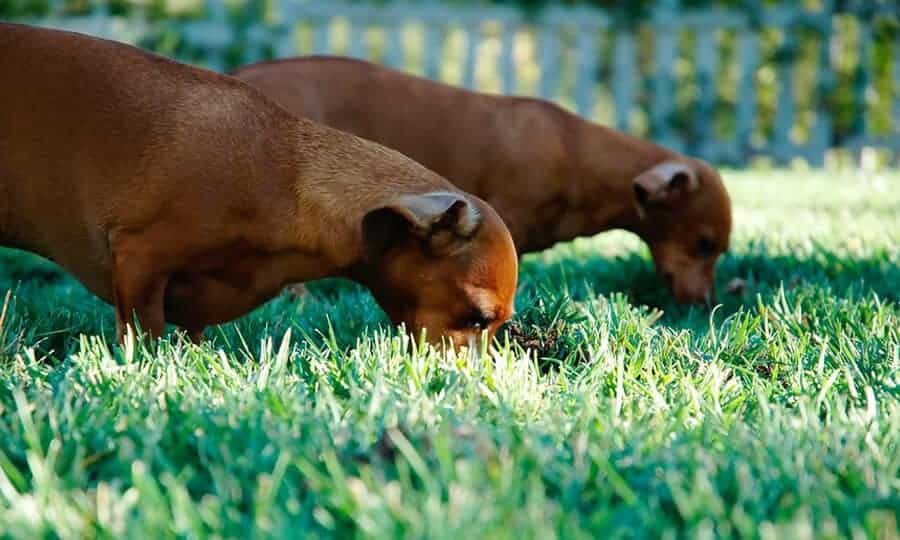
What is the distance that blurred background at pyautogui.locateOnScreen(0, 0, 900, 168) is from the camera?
1083 cm

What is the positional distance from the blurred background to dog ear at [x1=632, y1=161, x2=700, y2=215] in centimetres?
565

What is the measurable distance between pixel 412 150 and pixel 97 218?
2.28 metres

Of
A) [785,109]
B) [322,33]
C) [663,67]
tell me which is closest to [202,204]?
[322,33]

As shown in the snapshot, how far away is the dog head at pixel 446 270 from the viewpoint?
310 centimetres

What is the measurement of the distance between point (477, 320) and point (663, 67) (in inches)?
343

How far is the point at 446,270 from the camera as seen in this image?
3160mm

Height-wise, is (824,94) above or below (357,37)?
below

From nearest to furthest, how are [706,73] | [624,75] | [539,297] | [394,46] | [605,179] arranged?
[539,297] → [605,179] → [394,46] → [624,75] → [706,73]

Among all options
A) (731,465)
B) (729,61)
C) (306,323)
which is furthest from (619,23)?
(731,465)

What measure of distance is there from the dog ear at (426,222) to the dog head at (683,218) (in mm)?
2094

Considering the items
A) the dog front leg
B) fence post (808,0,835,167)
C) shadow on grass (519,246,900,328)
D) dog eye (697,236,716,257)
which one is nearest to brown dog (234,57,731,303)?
dog eye (697,236,716,257)

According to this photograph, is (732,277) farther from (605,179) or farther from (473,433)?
(473,433)

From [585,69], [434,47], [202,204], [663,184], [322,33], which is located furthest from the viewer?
[585,69]

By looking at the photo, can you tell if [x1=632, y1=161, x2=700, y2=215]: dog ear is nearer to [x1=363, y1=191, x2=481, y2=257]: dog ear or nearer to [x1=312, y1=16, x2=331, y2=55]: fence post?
[x1=363, y1=191, x2=481, y2=257]: dog ear
